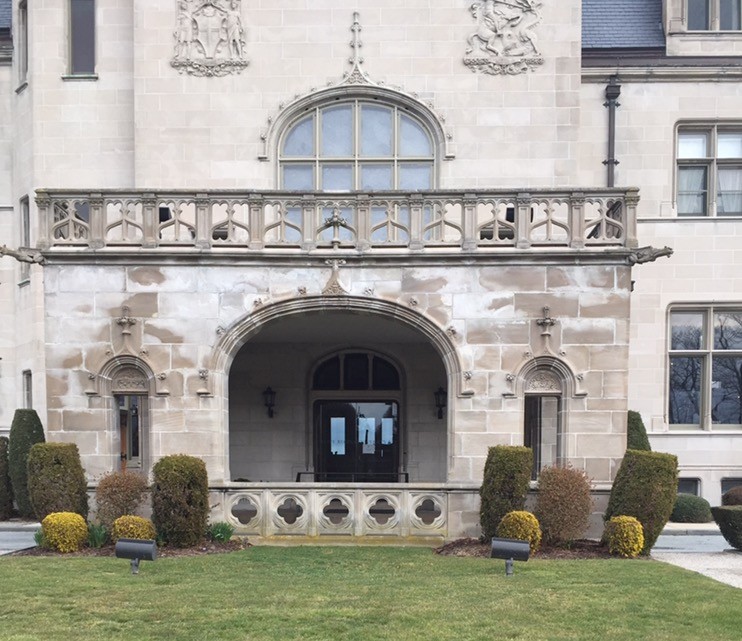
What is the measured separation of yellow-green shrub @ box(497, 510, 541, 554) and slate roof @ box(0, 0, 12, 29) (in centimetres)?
1737

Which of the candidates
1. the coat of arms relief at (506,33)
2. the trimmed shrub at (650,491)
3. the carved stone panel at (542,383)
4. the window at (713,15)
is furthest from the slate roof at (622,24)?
the trimmed shrub at (650,491)

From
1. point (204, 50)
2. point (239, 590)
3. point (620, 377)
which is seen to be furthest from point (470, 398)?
point (204, 50)

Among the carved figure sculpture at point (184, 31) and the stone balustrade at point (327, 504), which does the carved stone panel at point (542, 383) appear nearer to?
the stone balustrade at point (327, 504)

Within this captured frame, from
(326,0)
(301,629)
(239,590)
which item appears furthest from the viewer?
(326,0)

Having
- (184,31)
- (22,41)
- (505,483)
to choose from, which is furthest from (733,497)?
(22,41)

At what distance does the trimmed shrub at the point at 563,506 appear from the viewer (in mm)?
13898

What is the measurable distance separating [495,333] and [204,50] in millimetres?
9407

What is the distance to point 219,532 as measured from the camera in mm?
14578

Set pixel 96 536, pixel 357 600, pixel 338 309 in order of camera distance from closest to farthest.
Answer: pixel 357 600 → pixel 96 536 → pixel 338 309

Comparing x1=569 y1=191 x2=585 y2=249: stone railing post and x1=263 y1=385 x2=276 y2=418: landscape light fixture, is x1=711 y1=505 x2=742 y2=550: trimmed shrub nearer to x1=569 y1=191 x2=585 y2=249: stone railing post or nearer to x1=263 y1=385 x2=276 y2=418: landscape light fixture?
Answer: x1=569 y1=191 x2=585 y2=249: stone railing post

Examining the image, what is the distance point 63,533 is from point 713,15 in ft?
59.9

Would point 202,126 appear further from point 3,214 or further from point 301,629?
point 301,629

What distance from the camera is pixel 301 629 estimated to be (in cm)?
888

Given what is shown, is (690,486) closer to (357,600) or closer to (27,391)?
(357,600)
